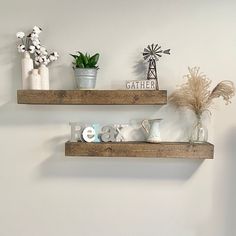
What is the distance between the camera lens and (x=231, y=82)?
68.9 inches

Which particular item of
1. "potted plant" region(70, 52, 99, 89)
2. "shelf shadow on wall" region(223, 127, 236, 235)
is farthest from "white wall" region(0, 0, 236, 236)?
"potted plant" region(70, 52, 99, 89)

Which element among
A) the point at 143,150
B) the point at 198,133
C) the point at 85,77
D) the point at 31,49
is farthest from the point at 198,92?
the point at 31,49

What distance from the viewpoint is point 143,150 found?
1663 mm

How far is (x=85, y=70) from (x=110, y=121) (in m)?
0.37

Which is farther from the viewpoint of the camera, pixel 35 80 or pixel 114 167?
pixel 114 167

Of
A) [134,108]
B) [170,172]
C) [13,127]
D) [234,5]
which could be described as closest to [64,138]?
[13,127]

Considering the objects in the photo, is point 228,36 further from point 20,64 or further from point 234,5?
point 20,64

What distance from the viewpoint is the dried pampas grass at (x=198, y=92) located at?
167cm

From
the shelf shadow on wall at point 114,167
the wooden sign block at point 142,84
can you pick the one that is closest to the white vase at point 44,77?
the shelf shadow on wall at point 114,167

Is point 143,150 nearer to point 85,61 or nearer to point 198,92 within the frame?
point 198,92

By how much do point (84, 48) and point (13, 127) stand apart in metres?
0.70

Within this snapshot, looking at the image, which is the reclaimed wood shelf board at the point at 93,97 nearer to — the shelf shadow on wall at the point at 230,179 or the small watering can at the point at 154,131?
the small watering can at the point at 154,131

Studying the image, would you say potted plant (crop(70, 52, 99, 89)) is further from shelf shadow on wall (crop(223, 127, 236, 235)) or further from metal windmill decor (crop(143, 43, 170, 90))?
shelf shadow on wall (crop(223, 127, 236, 235))

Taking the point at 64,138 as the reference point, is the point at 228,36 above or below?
above
